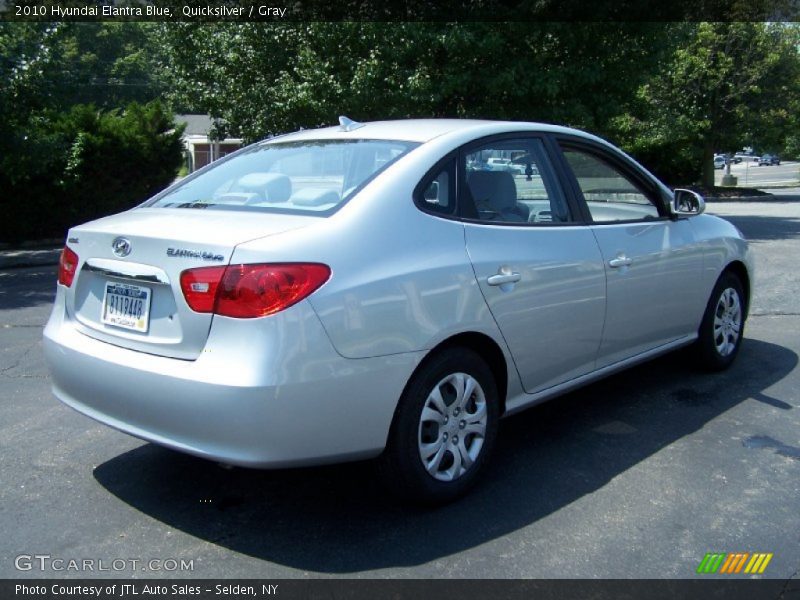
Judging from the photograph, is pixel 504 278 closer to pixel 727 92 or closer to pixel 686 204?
pixel 686 204

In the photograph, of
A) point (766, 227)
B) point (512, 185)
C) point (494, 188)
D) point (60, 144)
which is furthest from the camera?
point (766, 227)

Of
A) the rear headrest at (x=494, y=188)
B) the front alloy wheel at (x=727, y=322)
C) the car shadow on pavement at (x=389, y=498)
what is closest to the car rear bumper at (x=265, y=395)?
the car shadow on pavement at (x=389, y=498)

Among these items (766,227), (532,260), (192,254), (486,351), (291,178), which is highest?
(291,178)

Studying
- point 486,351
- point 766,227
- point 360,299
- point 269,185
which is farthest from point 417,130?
point 766,227

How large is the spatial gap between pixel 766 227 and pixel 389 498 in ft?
54.9

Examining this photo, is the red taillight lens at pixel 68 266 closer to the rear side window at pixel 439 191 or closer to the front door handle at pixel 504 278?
the rear side window at pixel 439 191

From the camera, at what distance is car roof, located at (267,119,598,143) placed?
13.6 feet

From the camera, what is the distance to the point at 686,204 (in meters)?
5.39

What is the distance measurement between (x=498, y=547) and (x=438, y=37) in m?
12.0

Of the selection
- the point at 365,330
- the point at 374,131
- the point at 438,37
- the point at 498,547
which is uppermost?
the point at 438,37

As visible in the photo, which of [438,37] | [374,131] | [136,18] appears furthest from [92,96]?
[374,131]

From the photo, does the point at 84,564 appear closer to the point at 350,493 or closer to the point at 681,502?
the point at 350,493

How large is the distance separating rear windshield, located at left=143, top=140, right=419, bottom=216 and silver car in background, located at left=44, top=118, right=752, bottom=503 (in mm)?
16

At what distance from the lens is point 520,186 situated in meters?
4.41
